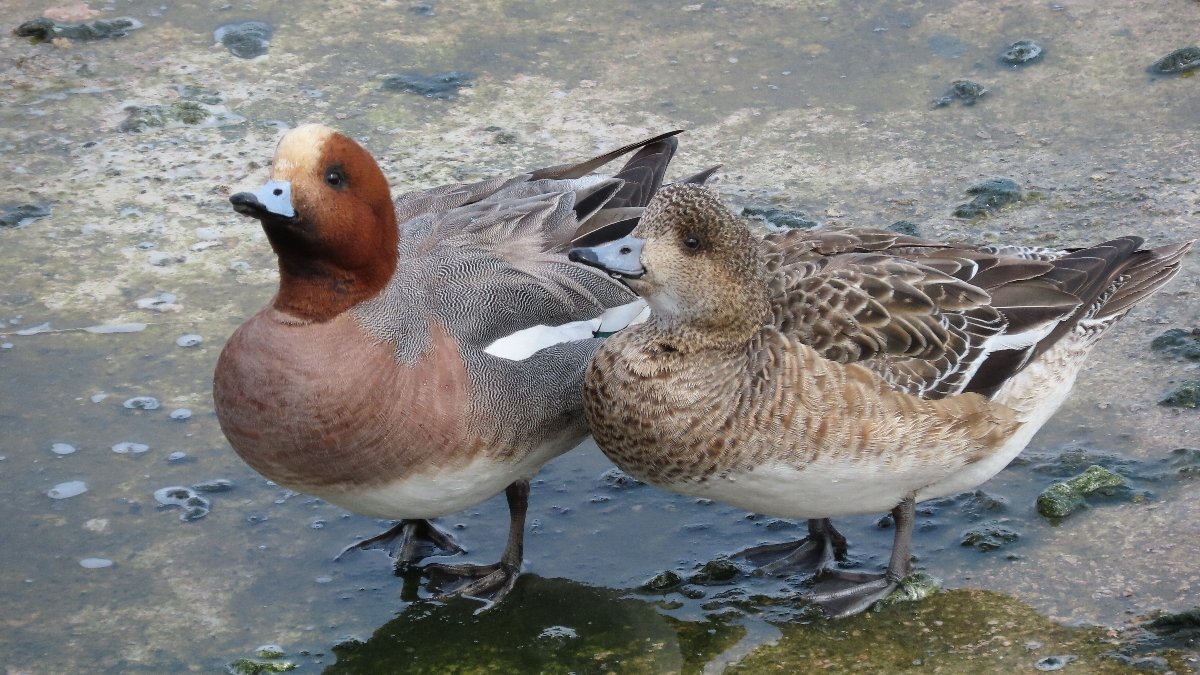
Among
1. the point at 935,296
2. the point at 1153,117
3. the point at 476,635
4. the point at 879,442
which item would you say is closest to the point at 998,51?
the point at 1153,117

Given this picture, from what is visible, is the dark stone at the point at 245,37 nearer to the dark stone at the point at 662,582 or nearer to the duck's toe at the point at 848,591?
the dark stone at the point at 662,582

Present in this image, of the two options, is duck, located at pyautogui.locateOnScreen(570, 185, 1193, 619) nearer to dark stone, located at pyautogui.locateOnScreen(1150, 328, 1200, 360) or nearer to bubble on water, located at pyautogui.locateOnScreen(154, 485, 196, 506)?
dark stone, located at pyautogui.locateOnScreen(1150, 328, 1200, 360)

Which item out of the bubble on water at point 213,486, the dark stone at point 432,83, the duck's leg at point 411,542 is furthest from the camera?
the dark stone at point 432,83

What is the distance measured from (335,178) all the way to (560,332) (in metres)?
0.81

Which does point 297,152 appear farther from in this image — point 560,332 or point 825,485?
point 825,485

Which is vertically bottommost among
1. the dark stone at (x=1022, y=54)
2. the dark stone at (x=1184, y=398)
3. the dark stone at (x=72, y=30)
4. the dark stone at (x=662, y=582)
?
the dark stone at (x=662, y=582)

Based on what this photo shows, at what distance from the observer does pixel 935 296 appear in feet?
13.3

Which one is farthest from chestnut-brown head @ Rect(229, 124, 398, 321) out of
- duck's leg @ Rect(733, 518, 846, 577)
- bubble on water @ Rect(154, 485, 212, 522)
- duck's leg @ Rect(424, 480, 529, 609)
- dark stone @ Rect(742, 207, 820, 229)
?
dark stone @ Rect(742, 207, 820, 229)

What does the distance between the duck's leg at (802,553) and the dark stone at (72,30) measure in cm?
412

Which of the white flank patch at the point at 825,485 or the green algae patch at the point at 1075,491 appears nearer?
the white flank patch at the point at 825,485

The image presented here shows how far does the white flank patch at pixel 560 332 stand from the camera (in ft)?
13.2

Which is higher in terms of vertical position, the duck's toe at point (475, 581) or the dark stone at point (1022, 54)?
the dark stone at point (1022, 54)

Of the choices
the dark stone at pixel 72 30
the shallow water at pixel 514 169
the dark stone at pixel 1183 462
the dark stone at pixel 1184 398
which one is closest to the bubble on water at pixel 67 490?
the shallow water at pixel 514 169

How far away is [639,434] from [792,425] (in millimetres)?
404
